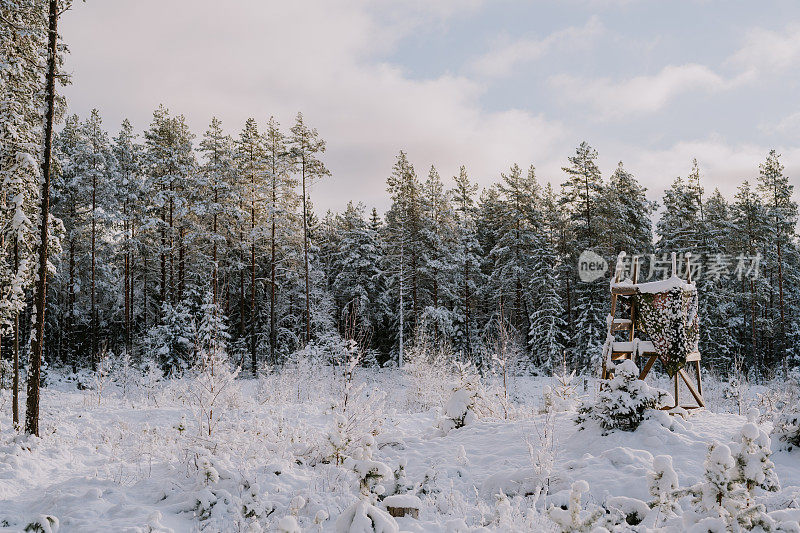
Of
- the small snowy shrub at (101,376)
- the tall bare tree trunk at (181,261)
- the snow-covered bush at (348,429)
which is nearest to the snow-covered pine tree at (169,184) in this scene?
the tall bare tree trunk at (181,261)

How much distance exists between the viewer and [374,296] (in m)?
31.5

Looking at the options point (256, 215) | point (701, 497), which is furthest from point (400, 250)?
point (701, 497)

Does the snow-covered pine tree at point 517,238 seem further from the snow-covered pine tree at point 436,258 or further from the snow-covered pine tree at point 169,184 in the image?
the snow-covered pine tree at point 169,184

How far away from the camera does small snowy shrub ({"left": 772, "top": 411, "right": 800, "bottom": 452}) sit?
6844mm

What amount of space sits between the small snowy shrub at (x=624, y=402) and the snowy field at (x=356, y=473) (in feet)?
0.55

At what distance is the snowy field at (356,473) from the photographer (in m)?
4.99

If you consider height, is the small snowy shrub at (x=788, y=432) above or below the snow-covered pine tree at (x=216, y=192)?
below

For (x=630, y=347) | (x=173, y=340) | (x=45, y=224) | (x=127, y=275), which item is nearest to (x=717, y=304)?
(x=630, y=347)

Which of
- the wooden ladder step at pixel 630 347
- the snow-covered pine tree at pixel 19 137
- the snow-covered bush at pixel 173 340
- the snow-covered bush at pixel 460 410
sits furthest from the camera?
the snow-covered bush at pixel 173 340

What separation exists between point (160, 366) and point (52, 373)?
6.54 meters

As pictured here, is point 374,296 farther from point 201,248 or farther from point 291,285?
point 201,248

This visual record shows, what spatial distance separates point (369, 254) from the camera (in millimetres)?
31953

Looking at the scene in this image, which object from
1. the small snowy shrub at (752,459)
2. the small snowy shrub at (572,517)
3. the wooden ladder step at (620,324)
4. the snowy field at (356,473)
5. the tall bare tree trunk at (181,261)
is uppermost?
the tall bare tree trunk at (181,261)

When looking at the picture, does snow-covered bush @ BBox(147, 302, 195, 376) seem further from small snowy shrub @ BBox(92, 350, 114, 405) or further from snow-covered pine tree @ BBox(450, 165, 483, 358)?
snow-covered pine tree @ BBox(450, 165, 483, 358)
